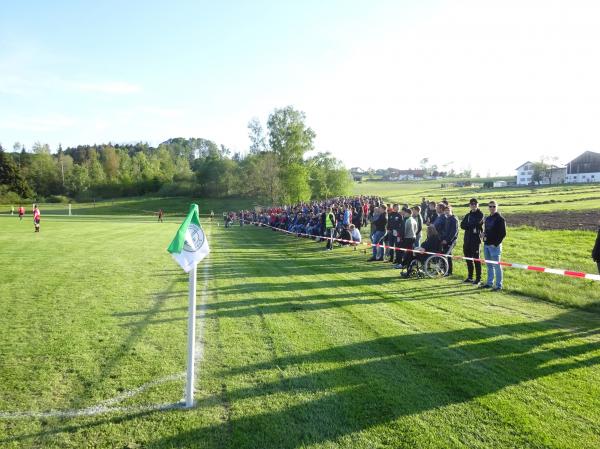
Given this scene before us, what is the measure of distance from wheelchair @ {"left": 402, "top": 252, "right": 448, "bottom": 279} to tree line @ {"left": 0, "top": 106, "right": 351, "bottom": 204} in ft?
125

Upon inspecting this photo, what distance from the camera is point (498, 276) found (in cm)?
1027

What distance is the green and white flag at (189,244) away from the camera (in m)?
4.31

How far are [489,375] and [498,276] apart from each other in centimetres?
A: 574

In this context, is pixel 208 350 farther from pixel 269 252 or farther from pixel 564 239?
pixel 564 239

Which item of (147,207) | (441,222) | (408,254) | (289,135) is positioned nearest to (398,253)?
(408,254)

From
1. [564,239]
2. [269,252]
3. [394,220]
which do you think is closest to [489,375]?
[394,220]

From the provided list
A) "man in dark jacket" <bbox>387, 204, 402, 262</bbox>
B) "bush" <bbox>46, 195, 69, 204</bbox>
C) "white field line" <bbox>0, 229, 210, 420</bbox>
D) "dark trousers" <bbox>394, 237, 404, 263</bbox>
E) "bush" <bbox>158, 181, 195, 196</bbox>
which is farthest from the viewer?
"bush" <bbox>158, 181, 195, 196</bbox>

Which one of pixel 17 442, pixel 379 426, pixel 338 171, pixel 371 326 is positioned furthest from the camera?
pixel 338 171

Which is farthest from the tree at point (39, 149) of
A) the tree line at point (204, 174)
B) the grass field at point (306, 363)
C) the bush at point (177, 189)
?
the grass field at point (306, 363)

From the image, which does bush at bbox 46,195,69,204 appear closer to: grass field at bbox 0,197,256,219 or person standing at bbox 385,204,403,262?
grass field at bbox 0,197,256,219

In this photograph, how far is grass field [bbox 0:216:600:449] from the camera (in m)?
3.97

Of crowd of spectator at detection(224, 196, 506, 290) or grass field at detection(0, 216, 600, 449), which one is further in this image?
crowd of spectator at detection(224, 196, 506, 290)

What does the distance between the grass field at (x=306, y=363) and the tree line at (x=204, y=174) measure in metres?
41.0

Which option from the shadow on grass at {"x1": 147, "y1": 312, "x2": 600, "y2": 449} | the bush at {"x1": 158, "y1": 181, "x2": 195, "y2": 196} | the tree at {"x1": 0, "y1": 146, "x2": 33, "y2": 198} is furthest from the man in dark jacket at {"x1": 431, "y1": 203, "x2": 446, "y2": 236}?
the tree at {"x1": 0, "y1": 146, "x2": 33, "y2": 198}
